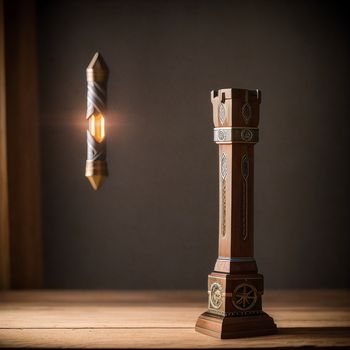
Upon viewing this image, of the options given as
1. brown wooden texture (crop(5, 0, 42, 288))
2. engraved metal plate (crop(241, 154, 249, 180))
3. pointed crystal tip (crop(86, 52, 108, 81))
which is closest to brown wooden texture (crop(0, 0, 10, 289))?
brown wooden texture (crop(5, 0, 42, 288))

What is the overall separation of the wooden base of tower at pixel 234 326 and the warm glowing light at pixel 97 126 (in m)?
1.02

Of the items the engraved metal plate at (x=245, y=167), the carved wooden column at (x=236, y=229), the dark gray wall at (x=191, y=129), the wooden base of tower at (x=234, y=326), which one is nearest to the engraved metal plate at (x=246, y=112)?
the carved wooden column at (x=236, y=229)

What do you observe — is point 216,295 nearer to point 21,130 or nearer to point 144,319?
point 144,319

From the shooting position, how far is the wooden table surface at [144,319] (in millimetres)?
2814

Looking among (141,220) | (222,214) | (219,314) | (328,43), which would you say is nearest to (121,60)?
(141,220)

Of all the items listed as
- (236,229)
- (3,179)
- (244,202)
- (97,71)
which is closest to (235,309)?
(236,229)

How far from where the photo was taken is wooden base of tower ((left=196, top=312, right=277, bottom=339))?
115 inches

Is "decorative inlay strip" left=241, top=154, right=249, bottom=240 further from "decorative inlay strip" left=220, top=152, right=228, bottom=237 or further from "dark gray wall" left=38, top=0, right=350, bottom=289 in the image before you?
"dark gray wall" left=38, top=0, right=350, bottom=289

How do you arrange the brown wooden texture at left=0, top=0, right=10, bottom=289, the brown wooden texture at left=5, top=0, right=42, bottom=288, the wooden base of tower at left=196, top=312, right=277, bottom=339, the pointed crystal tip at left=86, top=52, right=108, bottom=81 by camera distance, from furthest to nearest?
the brown wooden texture at left=5, top=0, right=42, bottom=288 → the brown wooden texture at left=0, top=0, right=10, bottom=289 → the pointed crystal tip at left=86, top=52, right=108, bottom=81 → the wooden base of tower at left=196, top=312, right=277, bottom=339

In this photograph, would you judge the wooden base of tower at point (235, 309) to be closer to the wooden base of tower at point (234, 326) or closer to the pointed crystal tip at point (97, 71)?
the wooden base of tower at point (234, 326)

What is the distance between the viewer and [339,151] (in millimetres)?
4332

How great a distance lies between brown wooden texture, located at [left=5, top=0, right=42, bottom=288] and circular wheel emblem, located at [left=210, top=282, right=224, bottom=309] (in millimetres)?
1628

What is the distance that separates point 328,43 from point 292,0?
335 millimetres

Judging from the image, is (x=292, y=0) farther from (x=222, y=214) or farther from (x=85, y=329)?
(x=85, y=329)
